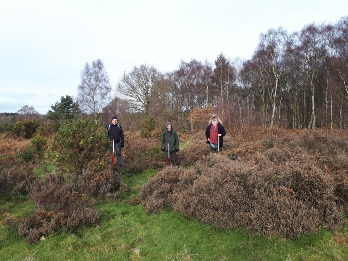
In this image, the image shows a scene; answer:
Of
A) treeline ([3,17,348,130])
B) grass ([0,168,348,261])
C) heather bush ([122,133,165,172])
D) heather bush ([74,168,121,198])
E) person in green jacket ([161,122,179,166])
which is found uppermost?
treeline ([3,17,348,130])

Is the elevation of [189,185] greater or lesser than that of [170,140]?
lesser

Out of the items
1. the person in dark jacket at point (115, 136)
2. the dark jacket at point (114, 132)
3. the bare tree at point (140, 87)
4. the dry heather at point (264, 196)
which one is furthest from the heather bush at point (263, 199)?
the bare tree at point (140, 87)

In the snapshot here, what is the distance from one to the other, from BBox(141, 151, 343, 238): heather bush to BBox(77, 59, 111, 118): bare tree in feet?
90.4

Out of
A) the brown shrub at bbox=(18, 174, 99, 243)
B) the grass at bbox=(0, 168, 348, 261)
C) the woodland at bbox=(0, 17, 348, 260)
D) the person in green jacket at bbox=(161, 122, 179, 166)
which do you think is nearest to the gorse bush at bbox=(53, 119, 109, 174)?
the woodland at bbox=(0, 17, 348, 260)

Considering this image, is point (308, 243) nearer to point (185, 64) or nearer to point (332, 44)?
point (332, 44)

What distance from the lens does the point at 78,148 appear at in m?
7.30

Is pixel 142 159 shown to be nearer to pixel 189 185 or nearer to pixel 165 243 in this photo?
pixel 189 185

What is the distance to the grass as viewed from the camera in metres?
3.49

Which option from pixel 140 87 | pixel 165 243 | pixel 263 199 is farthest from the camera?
pixel 140 87

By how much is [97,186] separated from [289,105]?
102ft

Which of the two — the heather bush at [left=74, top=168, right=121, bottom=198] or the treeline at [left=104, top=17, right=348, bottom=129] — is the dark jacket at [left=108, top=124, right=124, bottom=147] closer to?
the heather bush at [left=74, top=168, right=121, bottom=198]

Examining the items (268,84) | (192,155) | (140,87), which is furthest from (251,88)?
(192,155)

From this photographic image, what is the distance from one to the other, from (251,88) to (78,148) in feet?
102

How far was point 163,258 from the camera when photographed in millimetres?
3607
